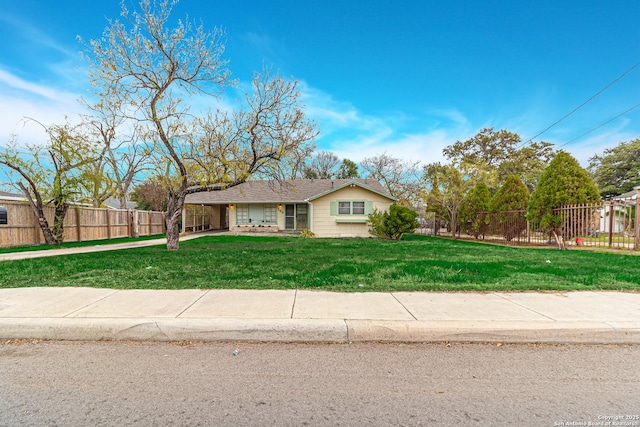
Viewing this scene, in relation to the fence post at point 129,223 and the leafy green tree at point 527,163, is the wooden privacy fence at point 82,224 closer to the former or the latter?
the fence post at point 129,223

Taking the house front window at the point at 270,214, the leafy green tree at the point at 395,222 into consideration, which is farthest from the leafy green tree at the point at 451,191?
the house front window at the point at 270,214

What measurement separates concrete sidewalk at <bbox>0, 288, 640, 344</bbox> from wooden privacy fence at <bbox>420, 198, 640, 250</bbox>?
28.8 feet

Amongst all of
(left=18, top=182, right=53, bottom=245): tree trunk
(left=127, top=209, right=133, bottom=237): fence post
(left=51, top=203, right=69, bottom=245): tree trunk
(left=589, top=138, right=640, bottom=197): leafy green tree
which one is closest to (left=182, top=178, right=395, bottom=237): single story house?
(left=127, top=209, right=133, bottom=237): fence post

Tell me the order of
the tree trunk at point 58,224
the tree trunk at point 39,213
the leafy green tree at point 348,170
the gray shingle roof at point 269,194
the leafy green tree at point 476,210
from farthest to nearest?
1. the leafy green tree at point 348,170
2. the gray shingle roof at point 269,194
3. the leafy green tree at point 476,210
4. the tree trunk at point 58,224
5. the tree trunk at point 39,213

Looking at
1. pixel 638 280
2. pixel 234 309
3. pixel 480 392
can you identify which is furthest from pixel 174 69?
pixel 638 280

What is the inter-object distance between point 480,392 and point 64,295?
594 centimetres

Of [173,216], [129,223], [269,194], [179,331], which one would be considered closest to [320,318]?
[179,331]

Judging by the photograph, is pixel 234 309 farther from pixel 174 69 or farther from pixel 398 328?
pixel 174 69

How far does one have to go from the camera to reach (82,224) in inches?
645

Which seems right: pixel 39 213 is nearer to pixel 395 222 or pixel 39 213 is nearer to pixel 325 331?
pixel 325 331

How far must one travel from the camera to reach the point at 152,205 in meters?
34.3

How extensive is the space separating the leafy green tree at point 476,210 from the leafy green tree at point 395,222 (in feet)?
12.7

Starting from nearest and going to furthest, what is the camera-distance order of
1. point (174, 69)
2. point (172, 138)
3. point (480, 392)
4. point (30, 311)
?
point (480, 392)
point (30, 311)
point (174, 69)
point (172, 138)

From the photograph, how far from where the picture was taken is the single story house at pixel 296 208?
20.7 m
